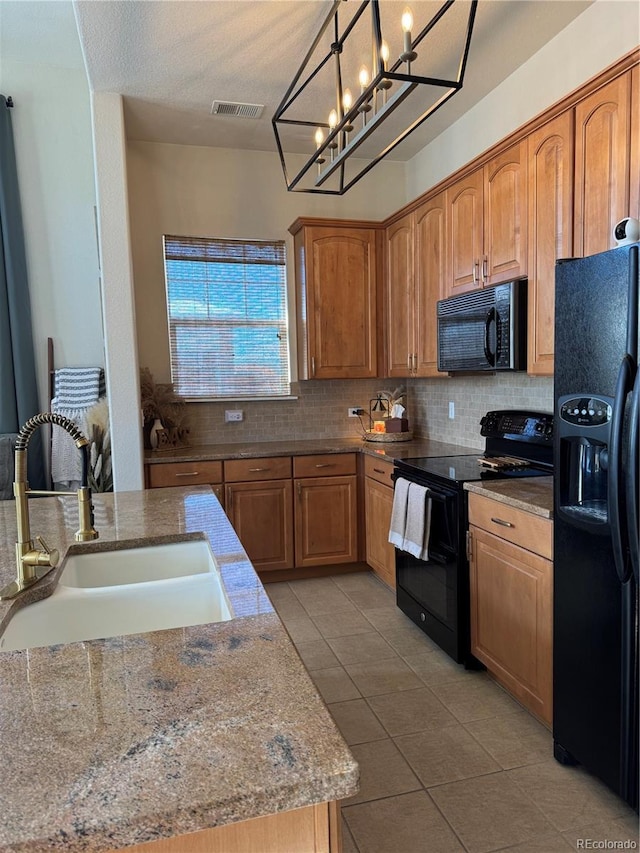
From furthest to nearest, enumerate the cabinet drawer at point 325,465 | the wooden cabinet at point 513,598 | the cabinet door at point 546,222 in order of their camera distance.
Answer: the cabinet drawer at point 325,465 < the cabinet door at point 546,222 < the wooden cabinet at point 513,598

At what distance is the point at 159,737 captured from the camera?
0.76 metres

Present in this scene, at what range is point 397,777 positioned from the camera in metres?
1.99

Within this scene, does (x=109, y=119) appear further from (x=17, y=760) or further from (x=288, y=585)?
(x=17, y=760)

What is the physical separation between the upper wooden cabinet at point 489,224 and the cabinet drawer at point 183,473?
1.90 metres

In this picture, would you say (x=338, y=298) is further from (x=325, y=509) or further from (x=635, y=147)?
(x=635, y=147)

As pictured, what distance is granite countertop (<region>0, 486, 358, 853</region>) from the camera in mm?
632

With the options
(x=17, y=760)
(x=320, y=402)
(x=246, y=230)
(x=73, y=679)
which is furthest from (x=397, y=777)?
(x=246, y=230)

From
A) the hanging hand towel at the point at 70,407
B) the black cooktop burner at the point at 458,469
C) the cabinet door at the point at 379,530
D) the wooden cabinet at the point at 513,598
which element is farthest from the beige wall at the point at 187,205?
the wooden cabinet at the point at 513,598

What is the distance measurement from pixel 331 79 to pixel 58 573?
294cm

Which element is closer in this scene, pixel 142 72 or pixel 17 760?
pixel 17 760

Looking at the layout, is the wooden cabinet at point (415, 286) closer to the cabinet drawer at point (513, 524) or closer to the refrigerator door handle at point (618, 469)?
the cabinet drawer at point (513, 524)

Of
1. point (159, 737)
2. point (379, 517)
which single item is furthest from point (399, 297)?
point (159, 737)

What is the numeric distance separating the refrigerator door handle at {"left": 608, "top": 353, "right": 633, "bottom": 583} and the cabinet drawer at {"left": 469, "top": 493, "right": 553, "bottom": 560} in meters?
0.39

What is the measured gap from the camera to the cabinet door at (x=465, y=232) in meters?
3.00
